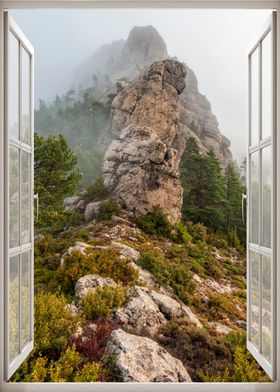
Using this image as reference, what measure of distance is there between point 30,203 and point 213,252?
4.59m

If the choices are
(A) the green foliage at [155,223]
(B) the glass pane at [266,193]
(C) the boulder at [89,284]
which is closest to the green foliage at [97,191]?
(A) the green foliage at [155,223]

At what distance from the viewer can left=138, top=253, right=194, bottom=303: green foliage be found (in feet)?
18.0

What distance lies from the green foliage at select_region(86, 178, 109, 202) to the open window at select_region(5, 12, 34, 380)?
4.26 meters

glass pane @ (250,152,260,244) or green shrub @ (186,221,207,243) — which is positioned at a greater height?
glass pane @ (250,152,260,244)

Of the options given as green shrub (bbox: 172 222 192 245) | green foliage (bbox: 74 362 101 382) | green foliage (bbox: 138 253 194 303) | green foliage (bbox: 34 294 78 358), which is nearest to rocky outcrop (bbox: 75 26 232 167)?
green shrub (bbox: 172 222 192 245)

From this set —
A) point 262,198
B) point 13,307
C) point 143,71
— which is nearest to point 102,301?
point 13,307

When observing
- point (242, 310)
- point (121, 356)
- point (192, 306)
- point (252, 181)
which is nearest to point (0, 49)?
point (252, 181)

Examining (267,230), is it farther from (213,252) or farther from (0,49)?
(213,252)

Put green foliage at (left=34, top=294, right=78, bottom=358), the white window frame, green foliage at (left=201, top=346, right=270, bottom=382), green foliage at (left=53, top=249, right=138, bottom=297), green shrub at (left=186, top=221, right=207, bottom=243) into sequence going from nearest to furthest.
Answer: the white window frame, green foliage at (left=201, top=346, right=270, bottom=382), green foliage at (left=34, top=294, right=78, bottom=358), green foliage at (left=53, top=249, right=138, bottom=297), green shrub at (left=186, top=221, right=207, bottom=243)

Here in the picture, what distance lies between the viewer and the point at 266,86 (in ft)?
6.69

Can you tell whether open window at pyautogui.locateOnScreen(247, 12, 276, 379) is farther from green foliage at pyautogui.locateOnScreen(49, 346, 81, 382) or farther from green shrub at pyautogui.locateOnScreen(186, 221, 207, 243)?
green shrub at pyautogui.locateOnScreen(186, 221, 207, 243)

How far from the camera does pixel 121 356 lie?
3840 millimetres

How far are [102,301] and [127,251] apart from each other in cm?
123

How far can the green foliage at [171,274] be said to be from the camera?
547cm
